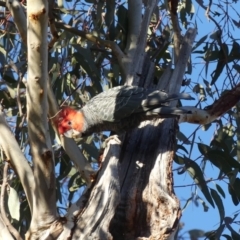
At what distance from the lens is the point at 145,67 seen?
2.89 metres

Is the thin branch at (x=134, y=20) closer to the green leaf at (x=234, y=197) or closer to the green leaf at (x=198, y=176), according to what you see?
the green leaf at (x=198, y=176)

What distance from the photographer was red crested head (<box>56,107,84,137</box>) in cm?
259

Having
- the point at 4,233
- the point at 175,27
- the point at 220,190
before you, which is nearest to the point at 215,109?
the point at 175,27

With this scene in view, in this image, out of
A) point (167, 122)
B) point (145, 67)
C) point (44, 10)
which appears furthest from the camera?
point (145, 67)

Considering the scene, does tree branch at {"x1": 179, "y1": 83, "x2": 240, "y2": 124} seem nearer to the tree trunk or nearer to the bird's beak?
the tree trunk

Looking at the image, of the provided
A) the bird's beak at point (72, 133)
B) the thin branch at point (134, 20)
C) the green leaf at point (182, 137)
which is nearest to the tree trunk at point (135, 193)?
the bird's beak at point (72, 133)

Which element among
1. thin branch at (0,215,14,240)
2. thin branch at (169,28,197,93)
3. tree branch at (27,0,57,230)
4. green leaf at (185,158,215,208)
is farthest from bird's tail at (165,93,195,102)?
→ thin branch at (0,215,14,240)

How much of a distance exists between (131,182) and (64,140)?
0.30m

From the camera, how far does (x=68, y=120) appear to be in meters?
2.69

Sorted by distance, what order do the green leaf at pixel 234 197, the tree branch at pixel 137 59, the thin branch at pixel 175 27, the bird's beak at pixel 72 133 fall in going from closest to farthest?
the bird's beak at pixel 72 133, the tree branch at pixel 137 59, the thin branch at pixel 175 27, the green leaf at pixel 234 197

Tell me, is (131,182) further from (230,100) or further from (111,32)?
(111,32)

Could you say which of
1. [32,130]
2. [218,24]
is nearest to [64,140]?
[32,130]

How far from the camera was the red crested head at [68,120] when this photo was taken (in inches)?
102

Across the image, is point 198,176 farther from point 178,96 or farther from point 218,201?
point 178,96
